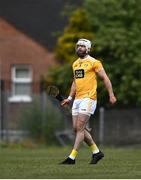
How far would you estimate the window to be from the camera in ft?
136

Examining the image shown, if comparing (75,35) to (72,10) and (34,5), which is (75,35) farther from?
(34,5)

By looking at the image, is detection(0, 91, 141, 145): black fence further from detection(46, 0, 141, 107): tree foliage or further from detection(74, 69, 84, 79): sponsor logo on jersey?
detection(74, 69, 84, 79): sponsor logo on jersey

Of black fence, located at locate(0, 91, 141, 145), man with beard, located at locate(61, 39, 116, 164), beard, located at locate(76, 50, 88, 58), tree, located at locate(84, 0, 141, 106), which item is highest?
tree, located at locate(84, 0, 141, 106)

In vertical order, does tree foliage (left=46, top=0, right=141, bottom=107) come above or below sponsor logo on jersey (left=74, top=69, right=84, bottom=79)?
above

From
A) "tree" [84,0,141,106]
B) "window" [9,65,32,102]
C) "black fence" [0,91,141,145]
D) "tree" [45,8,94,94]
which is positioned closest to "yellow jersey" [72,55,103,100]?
"black fence" [0,91,141,145]

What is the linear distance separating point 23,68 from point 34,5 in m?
4.41

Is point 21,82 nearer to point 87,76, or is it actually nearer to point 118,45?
point 118,45

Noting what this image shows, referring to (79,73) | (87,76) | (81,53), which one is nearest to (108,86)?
(87,76)

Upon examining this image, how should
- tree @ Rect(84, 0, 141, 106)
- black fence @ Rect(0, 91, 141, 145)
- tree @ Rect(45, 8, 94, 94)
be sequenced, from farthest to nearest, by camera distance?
tree @ Rect(45, 8, 94, 94)
tree @ Rect(84, 0, 141, 106)
black fence @ Rect(0, 91, 141, 145)

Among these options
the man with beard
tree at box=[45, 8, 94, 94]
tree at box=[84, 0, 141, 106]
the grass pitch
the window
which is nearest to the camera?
the grass pitch

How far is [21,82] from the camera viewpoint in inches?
1656

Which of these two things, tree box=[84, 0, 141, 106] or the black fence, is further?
tree box=[84, 0, 141, 106]

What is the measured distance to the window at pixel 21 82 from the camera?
41.3 metres

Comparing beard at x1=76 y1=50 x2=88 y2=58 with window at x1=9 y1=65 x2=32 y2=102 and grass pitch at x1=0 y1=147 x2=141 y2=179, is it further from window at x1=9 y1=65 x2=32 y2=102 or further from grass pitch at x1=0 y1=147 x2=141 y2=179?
window at x1=9 y1=65 x2=32 y2=102
